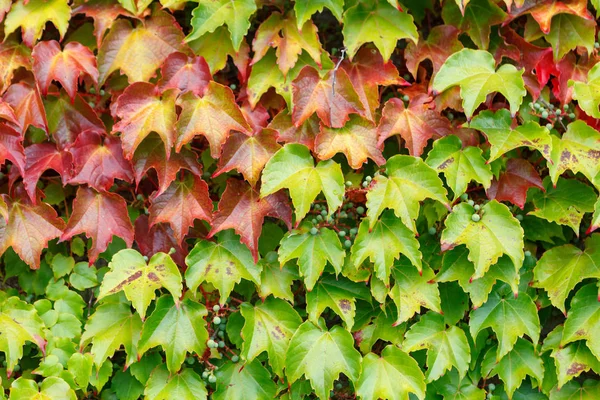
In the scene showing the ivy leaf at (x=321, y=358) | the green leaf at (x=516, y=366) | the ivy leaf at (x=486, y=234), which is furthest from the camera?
the green leaf at (x=516, y=366)

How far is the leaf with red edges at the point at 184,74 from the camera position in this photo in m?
2.60

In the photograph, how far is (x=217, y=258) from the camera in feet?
8.53

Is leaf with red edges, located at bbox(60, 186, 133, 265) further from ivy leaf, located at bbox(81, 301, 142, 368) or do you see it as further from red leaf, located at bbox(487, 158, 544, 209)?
red leaf, located at bbox(487, 158, 544, 209)

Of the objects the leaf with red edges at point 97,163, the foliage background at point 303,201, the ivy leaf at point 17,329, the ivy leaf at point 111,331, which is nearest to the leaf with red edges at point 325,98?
the foliage background at point 303,201

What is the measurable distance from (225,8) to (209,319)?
1.31m

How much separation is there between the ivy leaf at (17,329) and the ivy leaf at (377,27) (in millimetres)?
1704

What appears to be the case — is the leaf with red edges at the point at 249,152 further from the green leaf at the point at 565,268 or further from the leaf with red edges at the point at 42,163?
the green leaf at the point at 565,268

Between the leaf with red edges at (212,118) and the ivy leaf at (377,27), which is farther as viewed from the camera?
the ivy leaf at (377,27)

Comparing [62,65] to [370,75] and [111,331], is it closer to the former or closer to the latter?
[111,331]

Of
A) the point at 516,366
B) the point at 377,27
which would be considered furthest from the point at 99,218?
the point at 516,366

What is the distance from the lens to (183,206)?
2605 millimetres

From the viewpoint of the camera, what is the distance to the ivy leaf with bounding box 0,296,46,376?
8.36ft

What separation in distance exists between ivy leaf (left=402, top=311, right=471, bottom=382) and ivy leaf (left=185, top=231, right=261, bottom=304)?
689 mm

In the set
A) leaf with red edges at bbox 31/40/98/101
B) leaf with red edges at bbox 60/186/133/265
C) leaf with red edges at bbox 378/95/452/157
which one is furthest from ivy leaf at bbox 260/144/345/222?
leaf with red edges at bbox 31/40/98/101
